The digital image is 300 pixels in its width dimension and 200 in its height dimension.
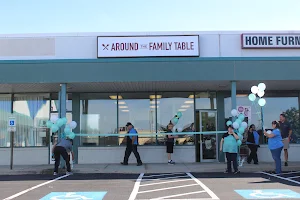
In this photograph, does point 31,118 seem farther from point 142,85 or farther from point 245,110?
point 245,110

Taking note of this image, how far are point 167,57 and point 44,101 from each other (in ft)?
19.8

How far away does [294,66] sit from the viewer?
1393 centimetres

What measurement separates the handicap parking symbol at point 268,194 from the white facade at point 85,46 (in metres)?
6.87

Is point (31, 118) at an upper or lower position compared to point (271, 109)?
lower

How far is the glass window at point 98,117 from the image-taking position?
52.9 ft

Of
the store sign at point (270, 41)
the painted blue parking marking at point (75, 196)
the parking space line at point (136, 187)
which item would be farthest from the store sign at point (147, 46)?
the painted blue parking marking at point (75, 196)

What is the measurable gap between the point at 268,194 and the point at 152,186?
9.52ft

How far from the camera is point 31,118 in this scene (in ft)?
54.1

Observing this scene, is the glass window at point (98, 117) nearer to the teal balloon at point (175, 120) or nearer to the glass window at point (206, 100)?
the teal balloon at point (175, 120)

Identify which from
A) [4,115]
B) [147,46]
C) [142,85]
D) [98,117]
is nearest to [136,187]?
[142,85]

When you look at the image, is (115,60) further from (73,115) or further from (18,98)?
(18,98)

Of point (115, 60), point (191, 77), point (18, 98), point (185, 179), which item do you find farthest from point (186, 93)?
point (18, 98)

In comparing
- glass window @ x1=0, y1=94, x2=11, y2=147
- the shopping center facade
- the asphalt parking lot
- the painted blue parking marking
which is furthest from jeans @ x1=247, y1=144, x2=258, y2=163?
glass window @ x1=0, y1=94, x2=11, y2=147

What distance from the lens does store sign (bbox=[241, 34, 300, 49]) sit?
14.4 metres
